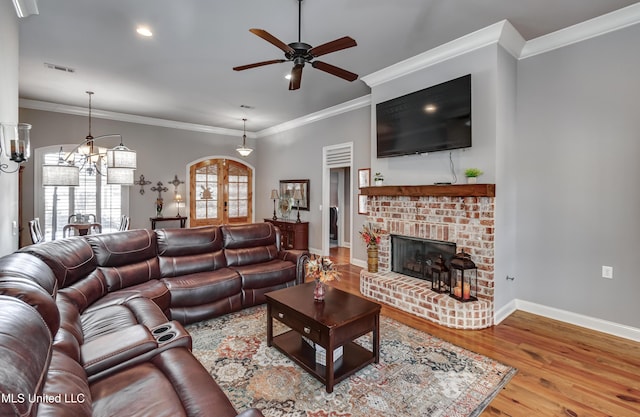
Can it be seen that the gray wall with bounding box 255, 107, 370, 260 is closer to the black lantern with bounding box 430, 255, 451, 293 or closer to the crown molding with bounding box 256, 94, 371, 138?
the crown molding with bounding box 256, 94, 371, 138

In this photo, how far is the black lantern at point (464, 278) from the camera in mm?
3336

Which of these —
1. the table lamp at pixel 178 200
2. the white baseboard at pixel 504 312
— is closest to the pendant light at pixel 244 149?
the table lamp at pixel 178 200

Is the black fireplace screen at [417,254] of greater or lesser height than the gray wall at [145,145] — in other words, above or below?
below

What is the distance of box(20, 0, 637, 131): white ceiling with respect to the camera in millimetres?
2900

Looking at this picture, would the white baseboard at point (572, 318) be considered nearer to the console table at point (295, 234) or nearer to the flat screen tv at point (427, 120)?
the flat screen tv at point (427, 120)

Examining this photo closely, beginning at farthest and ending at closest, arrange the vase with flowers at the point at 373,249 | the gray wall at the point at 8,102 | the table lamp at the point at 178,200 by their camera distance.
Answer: the table lamp at the point at 178,200, the vase with flowers at the point at 373,249, the gray wall at the point at 8,102

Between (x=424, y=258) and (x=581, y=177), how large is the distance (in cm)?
193

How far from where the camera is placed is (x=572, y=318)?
3350 mm

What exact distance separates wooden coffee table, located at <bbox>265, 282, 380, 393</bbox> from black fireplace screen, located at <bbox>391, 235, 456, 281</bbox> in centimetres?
163

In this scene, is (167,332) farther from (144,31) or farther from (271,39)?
(144,31)

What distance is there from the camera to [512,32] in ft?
10.8

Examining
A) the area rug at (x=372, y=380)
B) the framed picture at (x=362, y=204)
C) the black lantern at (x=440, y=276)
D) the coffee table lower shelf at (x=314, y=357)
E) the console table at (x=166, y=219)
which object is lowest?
the area rug at (x=372, y=380)

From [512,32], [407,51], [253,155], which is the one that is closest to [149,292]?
[407,51]

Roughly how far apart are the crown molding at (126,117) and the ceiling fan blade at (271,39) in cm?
586
